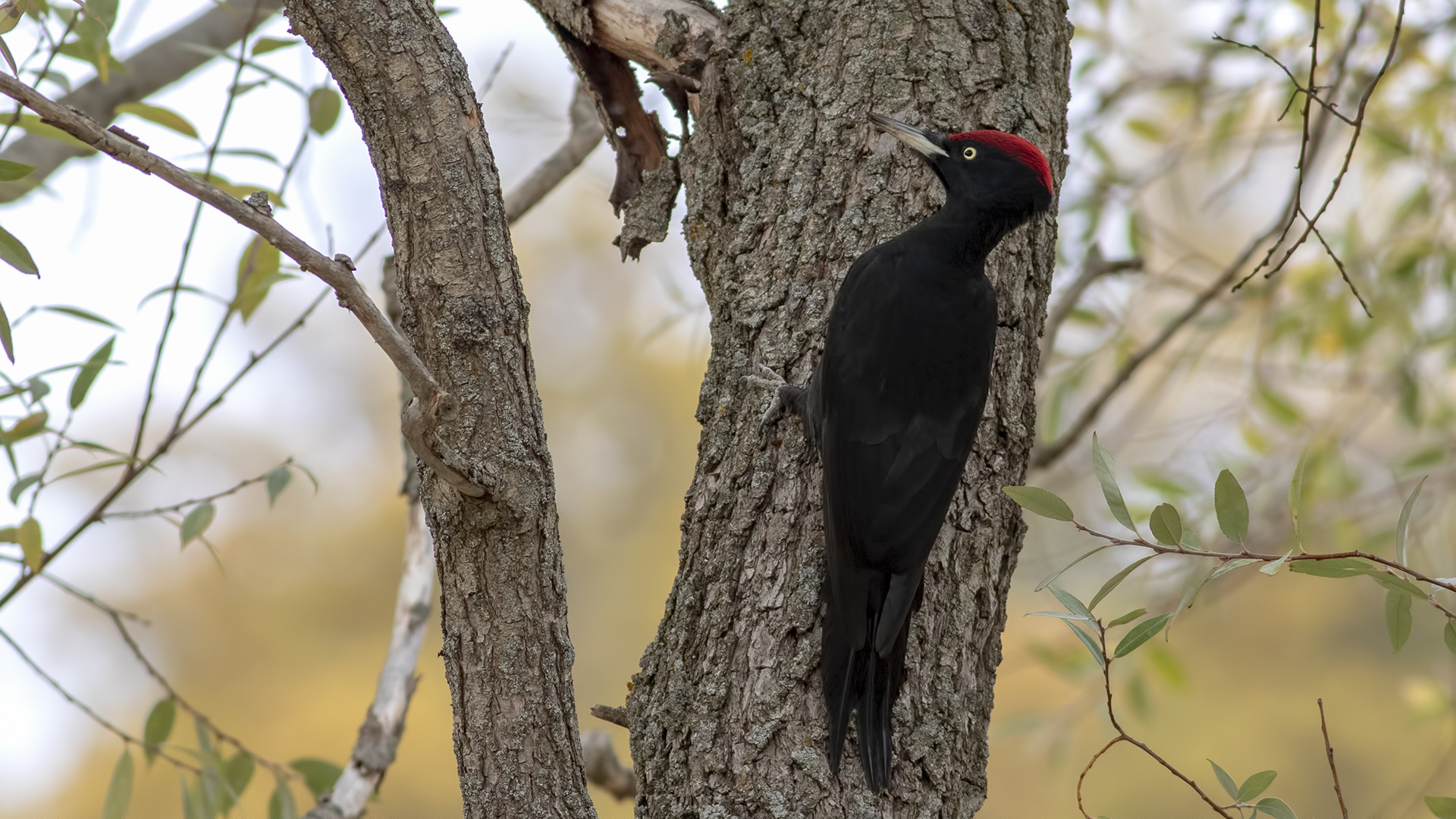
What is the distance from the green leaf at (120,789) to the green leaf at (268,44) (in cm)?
146

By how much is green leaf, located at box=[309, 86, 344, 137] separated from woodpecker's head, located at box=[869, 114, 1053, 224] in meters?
1.28

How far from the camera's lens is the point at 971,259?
2.29 m

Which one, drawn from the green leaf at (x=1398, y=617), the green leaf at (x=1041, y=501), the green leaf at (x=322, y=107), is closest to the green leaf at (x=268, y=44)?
the green leaf at (x=322, y=107)

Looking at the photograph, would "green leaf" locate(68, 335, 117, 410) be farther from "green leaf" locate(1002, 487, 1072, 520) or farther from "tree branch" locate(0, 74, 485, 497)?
"green leaf" locate(1002, 487, 1072, 520)

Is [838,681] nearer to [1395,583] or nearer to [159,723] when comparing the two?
[1395,583]

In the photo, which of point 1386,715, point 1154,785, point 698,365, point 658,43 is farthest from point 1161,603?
point 1386,715

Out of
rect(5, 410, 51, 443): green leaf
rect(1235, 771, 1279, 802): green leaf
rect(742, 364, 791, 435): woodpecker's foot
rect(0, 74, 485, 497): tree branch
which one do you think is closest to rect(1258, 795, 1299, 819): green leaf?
rect(1235, 771, 1279, 802): green leaf

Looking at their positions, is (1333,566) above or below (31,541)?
above

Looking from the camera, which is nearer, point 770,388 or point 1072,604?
point 1072,604

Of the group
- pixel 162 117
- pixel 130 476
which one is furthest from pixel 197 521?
pixel 162 117

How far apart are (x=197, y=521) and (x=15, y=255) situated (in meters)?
0.92

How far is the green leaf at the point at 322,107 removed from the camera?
2594mm

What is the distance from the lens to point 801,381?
6.77 feet

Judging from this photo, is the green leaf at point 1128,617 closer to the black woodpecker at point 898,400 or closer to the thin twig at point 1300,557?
the thin twig at point 1300,557
